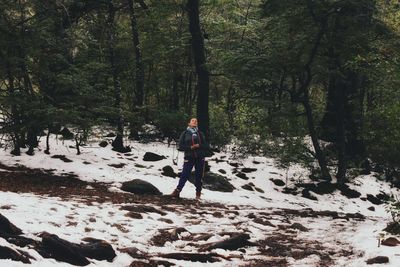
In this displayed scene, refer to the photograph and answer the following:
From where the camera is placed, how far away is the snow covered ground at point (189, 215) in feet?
23.5

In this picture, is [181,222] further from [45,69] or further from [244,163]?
[244,163]

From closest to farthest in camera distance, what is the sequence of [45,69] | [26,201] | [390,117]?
[26,201], [390,117], [45,69]

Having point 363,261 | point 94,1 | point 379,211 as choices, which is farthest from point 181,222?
point 94,1

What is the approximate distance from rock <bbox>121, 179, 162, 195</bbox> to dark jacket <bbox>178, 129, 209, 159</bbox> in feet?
4.77

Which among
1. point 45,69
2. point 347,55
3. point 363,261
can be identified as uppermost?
point 347,55

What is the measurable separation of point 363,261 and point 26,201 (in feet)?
20.7

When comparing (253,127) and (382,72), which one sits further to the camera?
(253,127)

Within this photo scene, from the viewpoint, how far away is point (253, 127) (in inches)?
750

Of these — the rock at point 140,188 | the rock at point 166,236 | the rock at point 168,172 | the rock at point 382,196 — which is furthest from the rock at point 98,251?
the rock at point 382,196

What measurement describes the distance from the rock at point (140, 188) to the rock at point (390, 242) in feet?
23.2

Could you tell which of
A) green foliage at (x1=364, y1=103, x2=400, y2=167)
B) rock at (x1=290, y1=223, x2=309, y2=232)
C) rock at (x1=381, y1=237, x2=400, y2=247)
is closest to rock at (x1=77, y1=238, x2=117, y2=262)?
rock at (x1=381, y1=237, x2=400, y2=247)

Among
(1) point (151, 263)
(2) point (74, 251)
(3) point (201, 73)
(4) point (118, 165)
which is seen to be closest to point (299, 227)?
(1) point (151, 263)

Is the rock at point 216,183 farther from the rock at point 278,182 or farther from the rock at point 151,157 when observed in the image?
the rock at point 278,182

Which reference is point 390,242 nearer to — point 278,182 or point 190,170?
point 190,170
